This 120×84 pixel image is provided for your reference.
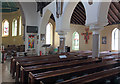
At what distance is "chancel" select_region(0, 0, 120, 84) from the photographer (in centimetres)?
249

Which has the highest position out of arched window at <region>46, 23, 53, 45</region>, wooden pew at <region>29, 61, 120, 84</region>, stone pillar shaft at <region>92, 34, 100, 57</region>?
arched window at <region>46, 23, 53, 45</region>

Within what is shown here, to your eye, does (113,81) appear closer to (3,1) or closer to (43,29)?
(43,29)

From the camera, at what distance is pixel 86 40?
13.7m

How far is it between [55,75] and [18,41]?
13193 millimetres

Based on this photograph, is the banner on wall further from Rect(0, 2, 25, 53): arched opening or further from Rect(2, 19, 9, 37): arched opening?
Rect(2, 19, 9, 37): arched opening

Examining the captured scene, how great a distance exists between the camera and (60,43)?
22.9ft

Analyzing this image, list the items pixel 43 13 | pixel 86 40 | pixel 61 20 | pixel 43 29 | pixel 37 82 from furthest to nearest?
1. pixel 86 40
2. pixel 43 29
3. pixel 43 13
4. pixel 61 20
5. pixel 37 82

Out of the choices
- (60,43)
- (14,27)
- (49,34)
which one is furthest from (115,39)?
Answer: (14,27)

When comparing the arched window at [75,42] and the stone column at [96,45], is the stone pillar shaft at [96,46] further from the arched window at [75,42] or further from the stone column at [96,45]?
the arched window at [75,42]

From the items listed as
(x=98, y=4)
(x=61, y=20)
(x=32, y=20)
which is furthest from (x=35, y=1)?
(x=98, y=4)

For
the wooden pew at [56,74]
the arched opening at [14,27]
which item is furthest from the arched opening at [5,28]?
the wooden pew at [56,74]

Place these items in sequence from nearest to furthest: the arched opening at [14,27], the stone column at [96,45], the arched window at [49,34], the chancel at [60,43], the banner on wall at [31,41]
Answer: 1. the chancel at [60,43]
2. the stone column at [96,45]
3. the banner on wall at [31,41]
4. the arched window at [49,34]
5. the arched opening at [14,27]

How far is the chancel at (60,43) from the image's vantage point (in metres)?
2.49

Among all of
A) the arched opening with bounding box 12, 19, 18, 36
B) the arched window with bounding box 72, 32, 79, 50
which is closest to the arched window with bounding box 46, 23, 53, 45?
the arched window with bounding box 72, 32, 79, 50
